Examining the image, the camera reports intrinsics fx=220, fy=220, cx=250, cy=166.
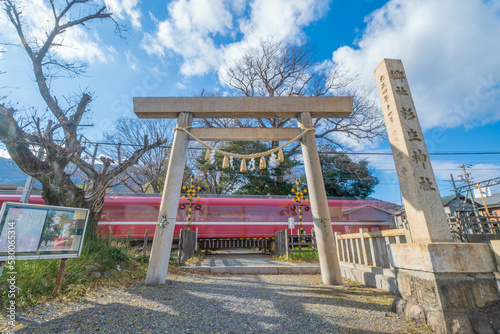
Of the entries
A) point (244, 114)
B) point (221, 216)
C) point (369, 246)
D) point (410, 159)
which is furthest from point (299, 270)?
point (221, 216)

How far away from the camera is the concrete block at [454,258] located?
84.7 inches

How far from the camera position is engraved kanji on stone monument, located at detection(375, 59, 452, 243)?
2.45m

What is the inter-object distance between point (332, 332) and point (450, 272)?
4.26ft

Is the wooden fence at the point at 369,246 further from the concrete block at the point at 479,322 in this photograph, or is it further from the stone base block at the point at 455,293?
the concrete block at the point at 479,322

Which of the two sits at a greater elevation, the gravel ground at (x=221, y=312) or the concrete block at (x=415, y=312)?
the concrete block at (x=415, y=312)

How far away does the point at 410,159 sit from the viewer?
2762 millimetres

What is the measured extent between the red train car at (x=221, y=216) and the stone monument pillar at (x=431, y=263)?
8.01m

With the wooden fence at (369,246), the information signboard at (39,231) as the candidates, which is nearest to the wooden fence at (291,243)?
the wooden fence at (369,246)

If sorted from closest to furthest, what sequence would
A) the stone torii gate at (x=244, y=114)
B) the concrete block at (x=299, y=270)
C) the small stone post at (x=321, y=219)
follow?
the small stone post at (x=321, y=219) → the stone torii gate at (x=244, y=114) → the concrete block at (x=299, y=270)

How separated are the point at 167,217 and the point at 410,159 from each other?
388 centimetres

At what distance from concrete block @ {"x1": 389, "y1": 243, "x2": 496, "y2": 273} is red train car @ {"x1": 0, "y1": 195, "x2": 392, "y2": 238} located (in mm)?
8421

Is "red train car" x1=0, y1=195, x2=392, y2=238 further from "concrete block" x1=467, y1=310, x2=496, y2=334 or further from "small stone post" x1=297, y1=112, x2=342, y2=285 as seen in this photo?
"concrete block" x1=467, y1=310, x2=496, y2=334

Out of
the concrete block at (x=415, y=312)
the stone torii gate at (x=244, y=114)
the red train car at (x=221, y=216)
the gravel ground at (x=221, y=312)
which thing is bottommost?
the gravel ground at (x=221, y=312)

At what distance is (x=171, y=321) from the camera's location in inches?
89.2
